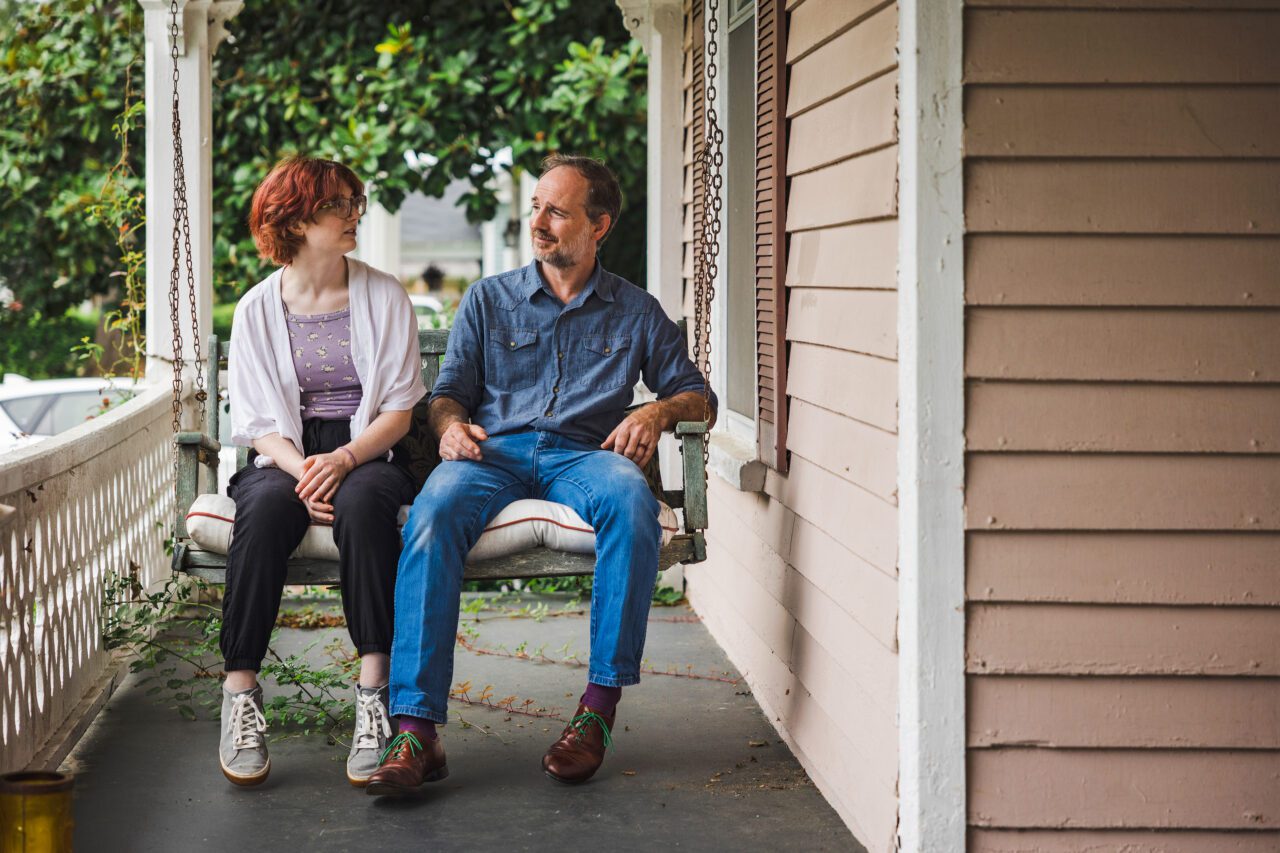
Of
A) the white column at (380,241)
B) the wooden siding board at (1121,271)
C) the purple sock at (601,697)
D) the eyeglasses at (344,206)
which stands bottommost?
the purple sock at (601,697)

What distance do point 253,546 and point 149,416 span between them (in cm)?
180

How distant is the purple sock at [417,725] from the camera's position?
3250 mm

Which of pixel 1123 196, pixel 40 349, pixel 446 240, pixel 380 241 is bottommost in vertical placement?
pixel 40 349

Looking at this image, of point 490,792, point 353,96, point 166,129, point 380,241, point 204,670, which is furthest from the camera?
point 380,241

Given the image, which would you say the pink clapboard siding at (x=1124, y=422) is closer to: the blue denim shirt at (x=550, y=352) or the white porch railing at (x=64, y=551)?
the blue denim shirt at (x=550, y=352)

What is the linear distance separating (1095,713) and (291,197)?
2103mm

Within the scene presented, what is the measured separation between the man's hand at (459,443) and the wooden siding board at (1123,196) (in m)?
1.44

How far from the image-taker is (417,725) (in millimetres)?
3258

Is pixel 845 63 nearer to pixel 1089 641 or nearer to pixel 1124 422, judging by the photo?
pixel 1124 422

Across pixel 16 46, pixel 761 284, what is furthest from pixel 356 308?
pixel 16 46

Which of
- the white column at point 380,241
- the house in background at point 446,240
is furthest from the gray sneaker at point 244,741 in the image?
the house in background at point 446,240

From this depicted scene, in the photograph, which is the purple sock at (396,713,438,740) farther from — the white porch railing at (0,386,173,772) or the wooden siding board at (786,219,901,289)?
the wooden siding board at (786,219,901,289)

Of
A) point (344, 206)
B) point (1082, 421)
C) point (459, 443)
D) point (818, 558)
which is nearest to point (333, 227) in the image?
point (344, 206)

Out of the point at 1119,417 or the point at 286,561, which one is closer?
the point at 1119,417
